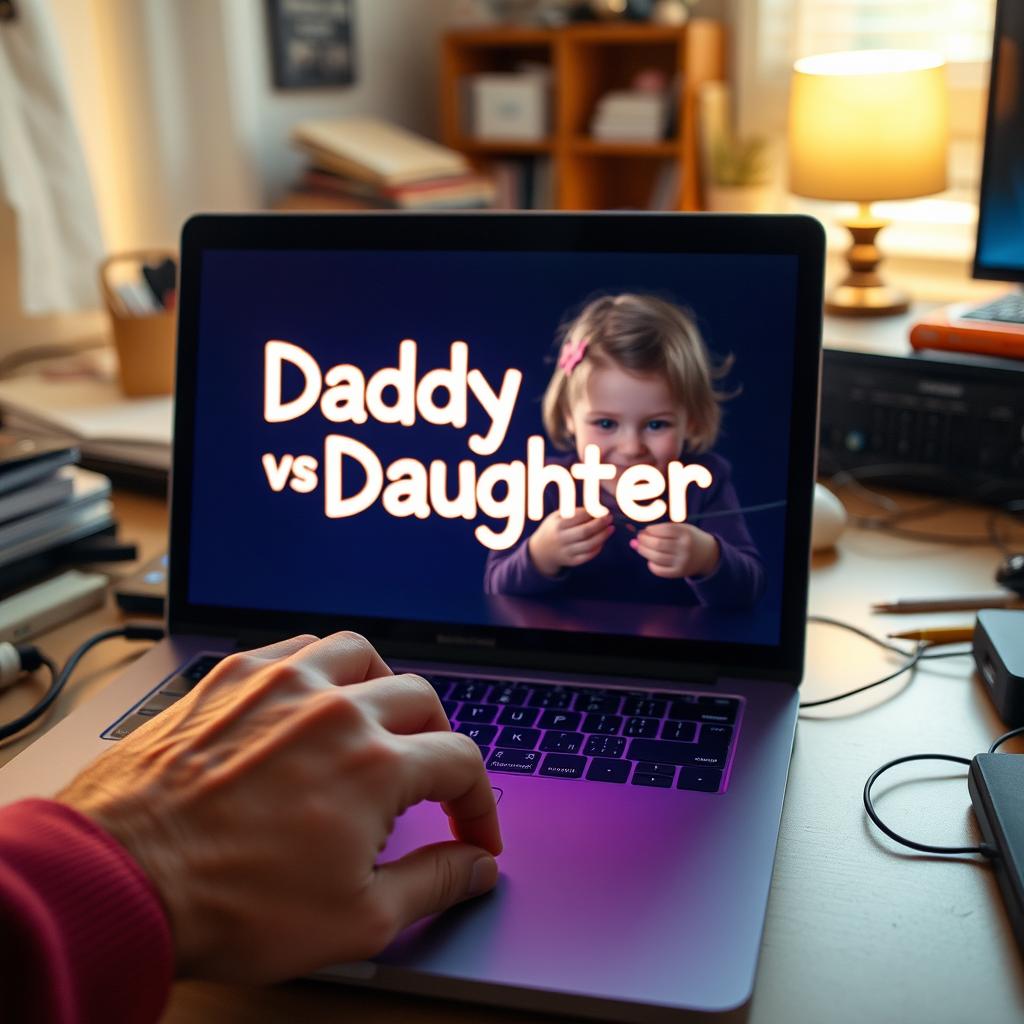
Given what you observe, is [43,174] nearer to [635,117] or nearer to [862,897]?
[635,117]

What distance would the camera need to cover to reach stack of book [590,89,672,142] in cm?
214

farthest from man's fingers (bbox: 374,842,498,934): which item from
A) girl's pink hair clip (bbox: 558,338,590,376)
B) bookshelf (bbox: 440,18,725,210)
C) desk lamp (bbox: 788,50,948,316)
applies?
bookshelf (bbox: 440,18,725,210)

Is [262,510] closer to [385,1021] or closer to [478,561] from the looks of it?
[478,561]

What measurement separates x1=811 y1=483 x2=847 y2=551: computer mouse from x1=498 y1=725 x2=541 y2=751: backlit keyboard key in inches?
16.2

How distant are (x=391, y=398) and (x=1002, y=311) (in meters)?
0.68

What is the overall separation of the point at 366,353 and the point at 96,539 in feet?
1.26

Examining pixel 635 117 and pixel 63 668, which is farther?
pixel 635 117

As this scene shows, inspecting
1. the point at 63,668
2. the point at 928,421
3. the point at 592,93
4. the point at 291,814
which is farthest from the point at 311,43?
the point at 291,814

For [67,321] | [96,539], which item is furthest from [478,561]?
[67,321]

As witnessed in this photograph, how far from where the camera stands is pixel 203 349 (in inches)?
32.2

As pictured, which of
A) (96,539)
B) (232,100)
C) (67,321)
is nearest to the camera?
(96,539)

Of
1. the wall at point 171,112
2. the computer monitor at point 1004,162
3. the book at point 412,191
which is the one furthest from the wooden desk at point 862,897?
the wall at point 171,112

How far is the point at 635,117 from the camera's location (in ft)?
7.11

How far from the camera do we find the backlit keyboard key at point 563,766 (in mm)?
637
